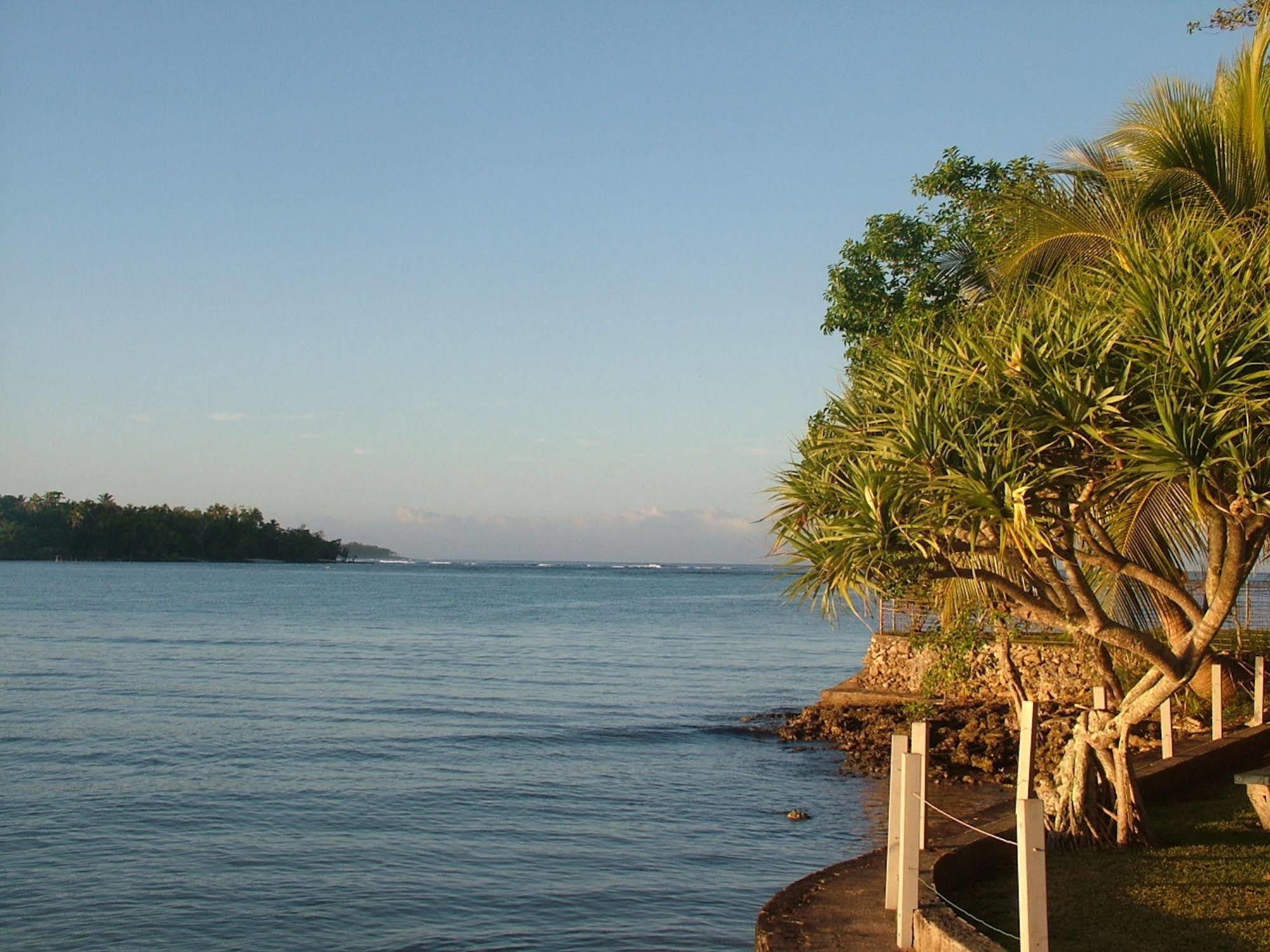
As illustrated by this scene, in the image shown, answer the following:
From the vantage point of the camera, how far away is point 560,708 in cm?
3056

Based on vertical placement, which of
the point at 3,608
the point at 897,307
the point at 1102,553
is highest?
the point at 897,307

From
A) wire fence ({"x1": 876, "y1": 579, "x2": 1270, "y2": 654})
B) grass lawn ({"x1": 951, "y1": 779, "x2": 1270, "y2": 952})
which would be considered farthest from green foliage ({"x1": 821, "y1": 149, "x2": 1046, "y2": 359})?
grass lawn ({"x1": 951, "y1": 779, "x2": 1270, "y2": 952})

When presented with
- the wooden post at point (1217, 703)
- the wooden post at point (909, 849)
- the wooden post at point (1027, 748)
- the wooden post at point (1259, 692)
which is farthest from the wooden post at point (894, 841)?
the wooden post at point (1259, 692)

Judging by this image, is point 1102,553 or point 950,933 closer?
point 950,933

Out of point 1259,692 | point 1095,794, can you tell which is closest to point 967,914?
point 1095,794

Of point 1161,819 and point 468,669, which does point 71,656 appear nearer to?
point 468,669

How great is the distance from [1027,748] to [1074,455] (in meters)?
2.51

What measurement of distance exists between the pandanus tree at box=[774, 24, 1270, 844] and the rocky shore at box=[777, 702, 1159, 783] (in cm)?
696

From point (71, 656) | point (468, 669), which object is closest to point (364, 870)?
point (468, 669)

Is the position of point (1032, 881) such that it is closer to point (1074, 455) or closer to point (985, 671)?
point (1074, 455)

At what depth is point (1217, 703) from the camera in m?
16.1

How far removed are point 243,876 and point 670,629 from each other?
52683 millimetres

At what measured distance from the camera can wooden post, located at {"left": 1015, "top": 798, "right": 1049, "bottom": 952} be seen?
20.9ft

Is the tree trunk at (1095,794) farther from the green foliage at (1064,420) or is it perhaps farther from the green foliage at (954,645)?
the green foliage at (954,645)
